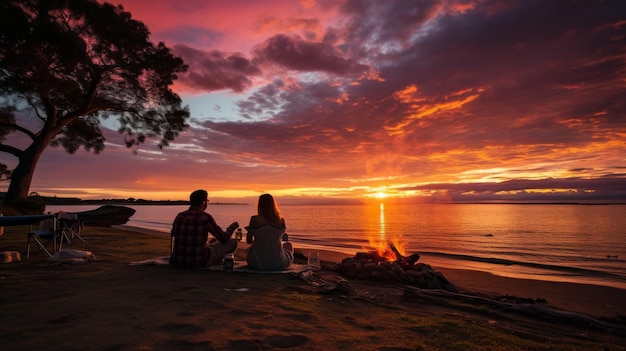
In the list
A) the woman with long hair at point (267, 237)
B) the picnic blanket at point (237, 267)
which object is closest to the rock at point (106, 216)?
the picnic blanket at point (237, 267)

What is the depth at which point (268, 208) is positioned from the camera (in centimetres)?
830

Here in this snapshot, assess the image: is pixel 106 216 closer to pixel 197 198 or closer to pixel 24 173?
pixel 24 173

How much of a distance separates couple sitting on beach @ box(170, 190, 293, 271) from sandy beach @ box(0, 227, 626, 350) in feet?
1.33

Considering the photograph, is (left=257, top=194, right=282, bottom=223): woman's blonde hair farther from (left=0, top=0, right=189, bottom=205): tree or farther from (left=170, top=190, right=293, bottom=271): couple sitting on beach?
(left=0, top=0, right=189, bottom=205): tree

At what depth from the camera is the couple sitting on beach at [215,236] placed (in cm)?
791

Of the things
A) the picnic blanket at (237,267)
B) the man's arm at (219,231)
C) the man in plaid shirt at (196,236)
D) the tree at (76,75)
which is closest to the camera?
the man in plaid shirt at (196,236)

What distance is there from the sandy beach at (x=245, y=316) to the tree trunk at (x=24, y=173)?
18.0 m

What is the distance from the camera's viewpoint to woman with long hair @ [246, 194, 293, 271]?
326 inches

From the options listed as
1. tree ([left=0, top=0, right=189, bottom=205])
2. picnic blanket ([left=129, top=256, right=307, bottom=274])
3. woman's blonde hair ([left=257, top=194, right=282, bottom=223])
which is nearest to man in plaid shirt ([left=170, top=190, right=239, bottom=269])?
picnic blanket ([left=129, top=256, right=307, bottom=274])

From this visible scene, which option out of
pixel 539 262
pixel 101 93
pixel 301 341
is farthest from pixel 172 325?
pixel 101 93

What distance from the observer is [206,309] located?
523cm

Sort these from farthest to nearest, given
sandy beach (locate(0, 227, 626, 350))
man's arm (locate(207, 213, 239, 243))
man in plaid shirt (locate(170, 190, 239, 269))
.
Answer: man's arm (locate(207, 213, 239, 243)) → man in plaid shirt (locate(170, 190, 239, 269)) → sandy beach (locate(0, 227, 626, 350))

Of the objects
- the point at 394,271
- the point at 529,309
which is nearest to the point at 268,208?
the point at 394,271

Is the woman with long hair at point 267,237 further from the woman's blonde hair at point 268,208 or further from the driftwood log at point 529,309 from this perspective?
the driftwood log at point 529,309
